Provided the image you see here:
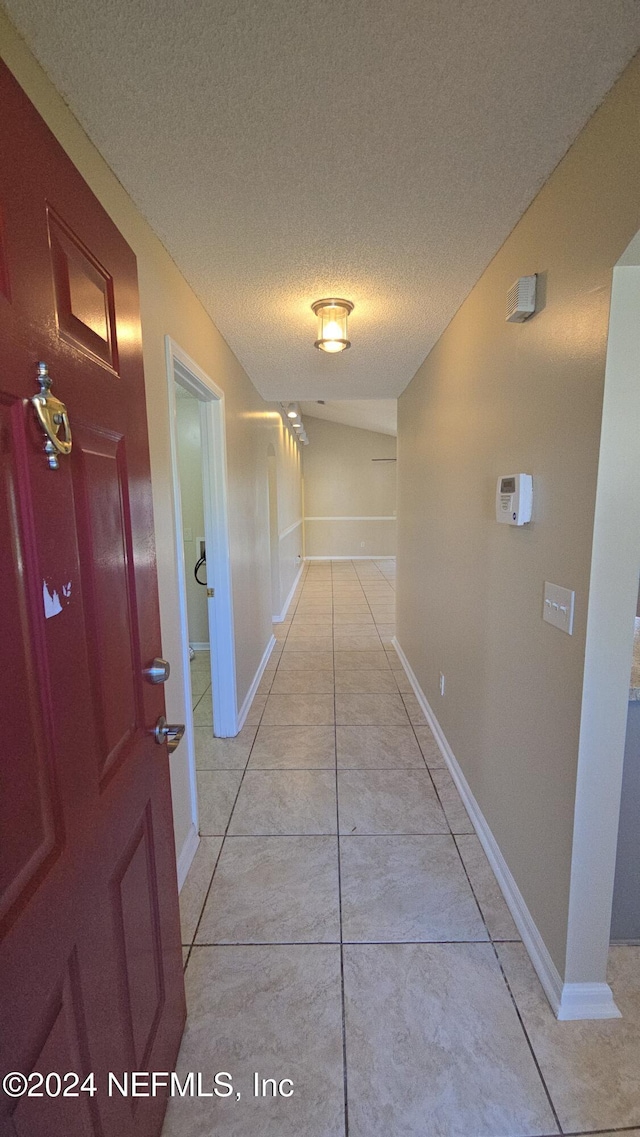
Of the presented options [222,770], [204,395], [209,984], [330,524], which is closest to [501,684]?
[209,984]

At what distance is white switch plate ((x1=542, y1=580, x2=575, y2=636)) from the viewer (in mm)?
1188

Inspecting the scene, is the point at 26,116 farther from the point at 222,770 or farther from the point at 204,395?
the point at 222,770

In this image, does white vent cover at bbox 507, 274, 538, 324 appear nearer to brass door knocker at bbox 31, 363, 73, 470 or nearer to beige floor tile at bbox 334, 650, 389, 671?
brass door knocker at bbox 31, 363, 73, 470

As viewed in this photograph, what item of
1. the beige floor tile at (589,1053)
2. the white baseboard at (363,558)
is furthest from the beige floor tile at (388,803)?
the white baseboard at (363,558)

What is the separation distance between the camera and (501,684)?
1.67 meters

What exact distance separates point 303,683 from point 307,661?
1.56 feet

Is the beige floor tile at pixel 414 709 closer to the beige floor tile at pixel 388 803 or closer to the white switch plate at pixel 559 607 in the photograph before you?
the beige floor tile at pixel 388 803

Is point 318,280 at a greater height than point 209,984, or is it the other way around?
point 318,280

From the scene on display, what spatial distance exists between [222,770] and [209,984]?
1.10 meters

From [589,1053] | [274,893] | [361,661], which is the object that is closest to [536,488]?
[589,1053]

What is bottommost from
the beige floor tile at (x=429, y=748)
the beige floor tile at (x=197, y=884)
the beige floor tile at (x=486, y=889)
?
the beige floor tile at (x=197, y=884)

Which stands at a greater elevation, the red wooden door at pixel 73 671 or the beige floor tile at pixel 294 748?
the red wooden door at pixel 73 671

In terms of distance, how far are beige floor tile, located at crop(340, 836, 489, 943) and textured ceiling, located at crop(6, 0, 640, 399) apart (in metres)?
2.17

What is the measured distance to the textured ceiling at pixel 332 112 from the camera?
0.84 meters
